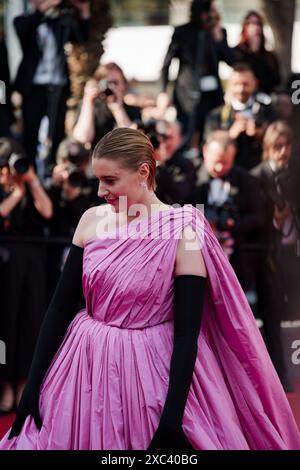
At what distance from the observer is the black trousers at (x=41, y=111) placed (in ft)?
23.3

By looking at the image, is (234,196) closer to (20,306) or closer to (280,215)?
(280,215)

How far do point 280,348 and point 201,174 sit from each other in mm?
1184

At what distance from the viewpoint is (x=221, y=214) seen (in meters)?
5.50

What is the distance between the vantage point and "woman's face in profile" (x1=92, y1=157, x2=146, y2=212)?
296 cm

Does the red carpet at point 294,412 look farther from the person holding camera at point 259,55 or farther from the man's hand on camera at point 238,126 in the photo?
the person holding camera at point 259,55

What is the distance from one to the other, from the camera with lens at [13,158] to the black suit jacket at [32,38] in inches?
62.1

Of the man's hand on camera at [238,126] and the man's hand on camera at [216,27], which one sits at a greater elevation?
the man's hand on camera at [216,27]

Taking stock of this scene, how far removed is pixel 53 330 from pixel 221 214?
255cm

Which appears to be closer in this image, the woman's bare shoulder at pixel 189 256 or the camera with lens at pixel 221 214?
the woman's bare shoulder at pixel 189 256

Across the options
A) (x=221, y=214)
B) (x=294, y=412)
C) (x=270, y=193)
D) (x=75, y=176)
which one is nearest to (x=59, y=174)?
(x=75, y=176)

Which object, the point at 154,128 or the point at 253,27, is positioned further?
the point at 253,27

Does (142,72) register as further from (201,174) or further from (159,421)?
(159,421)

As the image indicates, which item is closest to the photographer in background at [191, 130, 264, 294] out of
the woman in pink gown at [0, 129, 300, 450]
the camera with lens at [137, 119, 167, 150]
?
the camera with lens at [137, 119, 167, 150]
